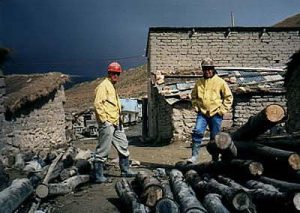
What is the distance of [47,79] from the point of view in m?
17.9

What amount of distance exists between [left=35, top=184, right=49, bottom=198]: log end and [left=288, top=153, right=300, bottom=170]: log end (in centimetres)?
345

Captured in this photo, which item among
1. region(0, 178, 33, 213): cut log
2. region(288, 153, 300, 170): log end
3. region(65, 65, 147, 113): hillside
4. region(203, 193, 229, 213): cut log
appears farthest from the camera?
region(65, 65, 147, 113): hillside

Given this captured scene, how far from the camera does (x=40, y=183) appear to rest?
6668 millimetres

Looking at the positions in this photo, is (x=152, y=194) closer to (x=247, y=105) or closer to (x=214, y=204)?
(x=214, y=204)

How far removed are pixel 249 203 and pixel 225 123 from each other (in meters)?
13.1

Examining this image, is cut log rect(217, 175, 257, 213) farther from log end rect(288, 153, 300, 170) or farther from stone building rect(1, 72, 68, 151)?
stone building rect(1, 72, 68, 151)

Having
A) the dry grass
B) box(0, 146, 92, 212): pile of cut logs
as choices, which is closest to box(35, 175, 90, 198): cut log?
box(0, 146, 92, 212): pile of cut logs

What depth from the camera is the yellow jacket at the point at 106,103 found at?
8.09m

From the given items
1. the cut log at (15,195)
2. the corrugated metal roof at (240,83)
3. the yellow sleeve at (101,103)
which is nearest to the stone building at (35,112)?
the corrugated metal roof at (240,83)

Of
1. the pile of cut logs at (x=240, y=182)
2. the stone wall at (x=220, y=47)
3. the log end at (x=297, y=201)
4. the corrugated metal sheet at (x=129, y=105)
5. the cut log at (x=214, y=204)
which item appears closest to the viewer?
the log end at (x=297, y=201)

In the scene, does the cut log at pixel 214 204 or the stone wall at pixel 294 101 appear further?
the stone wall at pixel 294 101

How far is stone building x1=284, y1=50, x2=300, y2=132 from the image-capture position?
14.8 meters

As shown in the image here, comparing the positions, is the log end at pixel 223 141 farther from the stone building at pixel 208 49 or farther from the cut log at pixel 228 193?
the stone building at pixel 208 49

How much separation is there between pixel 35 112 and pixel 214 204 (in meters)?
13.2
